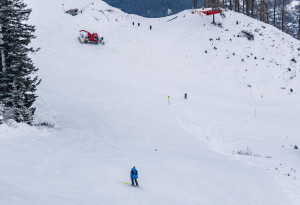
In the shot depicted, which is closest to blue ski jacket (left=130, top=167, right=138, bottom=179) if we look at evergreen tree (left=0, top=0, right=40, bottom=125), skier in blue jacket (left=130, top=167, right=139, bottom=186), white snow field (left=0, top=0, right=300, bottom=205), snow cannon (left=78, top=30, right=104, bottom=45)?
skier in blue jacket (left=130, top=167, right=139, bottom=186)

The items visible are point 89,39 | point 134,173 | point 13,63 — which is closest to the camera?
point 134,173

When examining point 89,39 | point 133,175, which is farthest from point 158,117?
point 89,39

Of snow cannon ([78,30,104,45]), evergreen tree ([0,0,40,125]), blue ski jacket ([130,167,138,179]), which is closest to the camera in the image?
blue ski jacket ([130,167,138,179])

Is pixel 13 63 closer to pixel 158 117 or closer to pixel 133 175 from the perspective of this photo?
pixel 133 175

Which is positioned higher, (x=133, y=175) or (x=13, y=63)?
(x=13, y=63)

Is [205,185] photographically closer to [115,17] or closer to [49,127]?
[49,127]

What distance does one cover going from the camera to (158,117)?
23219mm

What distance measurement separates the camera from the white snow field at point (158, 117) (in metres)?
11.6

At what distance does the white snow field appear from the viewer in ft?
38.0

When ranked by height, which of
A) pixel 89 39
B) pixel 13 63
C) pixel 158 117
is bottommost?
pixel 158 117

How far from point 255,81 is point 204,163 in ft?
88.4

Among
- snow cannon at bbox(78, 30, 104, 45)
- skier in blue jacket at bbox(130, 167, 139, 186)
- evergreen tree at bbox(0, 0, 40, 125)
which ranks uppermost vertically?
snow cannon at bbox(78, 30, 104, 45)

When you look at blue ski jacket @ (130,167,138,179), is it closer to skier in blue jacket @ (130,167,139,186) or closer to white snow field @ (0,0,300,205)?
skier in blue jacket @ (130,167,139,186)

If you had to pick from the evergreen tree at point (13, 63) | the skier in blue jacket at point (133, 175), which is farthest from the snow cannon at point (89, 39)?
the skier in blue jacket at point (133, 175)
